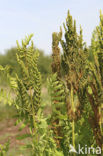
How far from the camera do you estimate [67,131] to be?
1.22 m

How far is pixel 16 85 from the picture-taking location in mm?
1066

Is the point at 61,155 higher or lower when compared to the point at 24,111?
lower

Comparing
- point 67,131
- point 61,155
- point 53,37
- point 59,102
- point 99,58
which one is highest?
point 53,37

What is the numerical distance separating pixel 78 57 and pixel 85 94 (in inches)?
6.6

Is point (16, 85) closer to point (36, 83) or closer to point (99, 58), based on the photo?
point (36, 83)

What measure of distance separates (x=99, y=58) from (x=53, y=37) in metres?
0.25

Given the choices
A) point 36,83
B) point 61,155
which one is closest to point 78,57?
point 36,83

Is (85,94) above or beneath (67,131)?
above

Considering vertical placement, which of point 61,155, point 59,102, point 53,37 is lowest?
point 61,155

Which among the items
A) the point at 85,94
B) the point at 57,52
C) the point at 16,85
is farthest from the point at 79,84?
the point at 16,85

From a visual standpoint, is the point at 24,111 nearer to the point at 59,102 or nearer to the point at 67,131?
the point at 59,102

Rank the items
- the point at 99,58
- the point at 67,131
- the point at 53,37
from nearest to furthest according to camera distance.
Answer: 1. the point at 99,58
2. the point at 53,37
3. the point at 67,131

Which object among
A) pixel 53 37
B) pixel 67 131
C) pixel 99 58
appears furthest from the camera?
pixel 67 131

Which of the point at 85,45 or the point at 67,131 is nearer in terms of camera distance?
the point at 85,45
